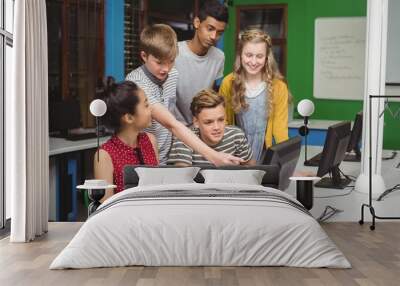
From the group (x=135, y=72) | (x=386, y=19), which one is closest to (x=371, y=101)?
(x=386, y=19)

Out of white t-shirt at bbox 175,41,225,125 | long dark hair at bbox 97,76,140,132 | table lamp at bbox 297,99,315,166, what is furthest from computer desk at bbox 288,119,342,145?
Answer: long dark hair at bbox 97,76,140,132

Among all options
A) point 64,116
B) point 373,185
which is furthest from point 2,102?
point 373,185

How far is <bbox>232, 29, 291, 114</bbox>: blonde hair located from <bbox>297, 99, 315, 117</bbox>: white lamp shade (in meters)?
0.28

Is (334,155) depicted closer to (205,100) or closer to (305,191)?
(305,191)

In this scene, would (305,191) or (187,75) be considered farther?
(187,75)

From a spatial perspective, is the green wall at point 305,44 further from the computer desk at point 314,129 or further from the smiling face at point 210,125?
the smiling face at point 210,125

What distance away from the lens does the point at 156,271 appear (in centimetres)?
427

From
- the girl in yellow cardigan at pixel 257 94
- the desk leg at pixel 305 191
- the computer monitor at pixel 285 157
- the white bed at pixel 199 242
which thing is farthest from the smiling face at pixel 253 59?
the white bed at pixel 199 242

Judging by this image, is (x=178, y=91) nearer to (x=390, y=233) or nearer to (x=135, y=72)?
(x=135, y=72)

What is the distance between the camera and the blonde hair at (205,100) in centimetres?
618

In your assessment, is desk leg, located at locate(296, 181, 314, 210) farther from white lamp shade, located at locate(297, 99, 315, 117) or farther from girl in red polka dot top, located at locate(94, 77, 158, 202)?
girl in red polka dot top, located at locate(94, 77, 158, 202)

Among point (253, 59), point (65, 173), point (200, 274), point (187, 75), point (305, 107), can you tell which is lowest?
point (200, 274)

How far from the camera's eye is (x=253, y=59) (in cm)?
618

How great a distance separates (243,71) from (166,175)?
126 centimetres
